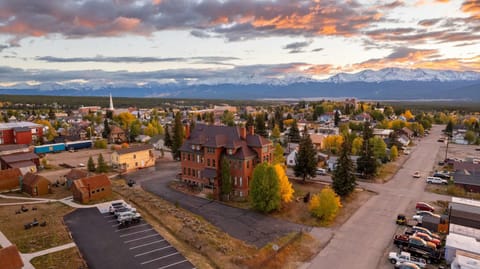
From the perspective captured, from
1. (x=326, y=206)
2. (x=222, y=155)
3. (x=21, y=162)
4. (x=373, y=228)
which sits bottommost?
(x=373, y=228)

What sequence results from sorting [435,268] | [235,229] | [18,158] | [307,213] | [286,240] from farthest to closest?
[18,158] < [307,213] < [235,229] < [286,240] < [435,268]

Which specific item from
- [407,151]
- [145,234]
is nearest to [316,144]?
[407,151]

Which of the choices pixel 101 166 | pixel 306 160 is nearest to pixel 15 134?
pixel 101 166

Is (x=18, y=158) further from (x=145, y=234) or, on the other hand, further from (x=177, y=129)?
(x=145, y=234)

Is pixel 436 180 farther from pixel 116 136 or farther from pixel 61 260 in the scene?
pixel 116 136

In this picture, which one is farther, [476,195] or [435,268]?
[476,195]

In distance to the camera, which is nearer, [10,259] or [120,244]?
[10,259]

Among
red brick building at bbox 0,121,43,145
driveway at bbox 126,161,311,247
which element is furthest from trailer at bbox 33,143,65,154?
driveway at bbox 126,161,311,247
